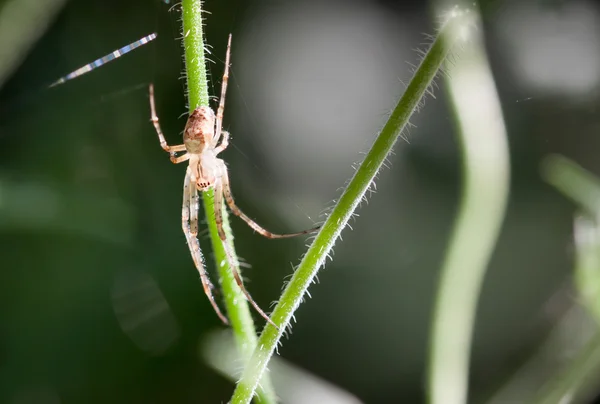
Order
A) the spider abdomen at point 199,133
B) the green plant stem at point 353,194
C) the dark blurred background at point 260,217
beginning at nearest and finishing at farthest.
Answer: the green plant stem at point 353,194 → the spider abdomen at point 199,133 → the dark blurred background at point 260,217

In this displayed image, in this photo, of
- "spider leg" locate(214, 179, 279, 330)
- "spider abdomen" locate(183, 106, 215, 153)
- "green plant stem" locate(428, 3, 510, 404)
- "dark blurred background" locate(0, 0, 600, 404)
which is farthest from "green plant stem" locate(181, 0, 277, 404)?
"dark blurred background" locate(0, 0, 600, 404)

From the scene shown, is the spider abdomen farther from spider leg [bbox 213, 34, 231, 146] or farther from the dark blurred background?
the dark blurred background

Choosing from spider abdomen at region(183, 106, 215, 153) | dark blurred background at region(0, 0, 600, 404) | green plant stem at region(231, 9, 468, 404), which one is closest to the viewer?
green plant stem at region(231, 9, 468, 404)

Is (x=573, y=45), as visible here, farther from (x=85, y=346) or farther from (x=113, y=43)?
(x=85, y=346)

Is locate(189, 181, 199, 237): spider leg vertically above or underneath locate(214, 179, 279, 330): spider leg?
above

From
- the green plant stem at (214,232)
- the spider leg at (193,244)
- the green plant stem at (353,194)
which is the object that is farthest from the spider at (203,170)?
the green plant stem at (353,194)

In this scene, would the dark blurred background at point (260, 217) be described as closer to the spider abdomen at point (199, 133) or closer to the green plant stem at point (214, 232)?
the spider abdomen at point (199, 133)

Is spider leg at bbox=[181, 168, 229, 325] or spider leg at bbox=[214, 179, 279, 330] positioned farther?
spider leg at bbox=[181, 168, 229, 325]

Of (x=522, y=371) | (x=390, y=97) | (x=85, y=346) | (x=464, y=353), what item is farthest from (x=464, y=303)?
(x=85, y=346)
